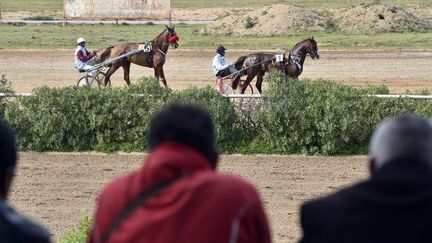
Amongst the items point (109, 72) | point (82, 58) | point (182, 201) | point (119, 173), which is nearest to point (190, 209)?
point (182, 201)

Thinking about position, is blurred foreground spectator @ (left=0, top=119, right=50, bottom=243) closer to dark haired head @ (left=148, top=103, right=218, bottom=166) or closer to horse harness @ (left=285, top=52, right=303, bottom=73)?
dark haired head @ (left=148, top=103, right=218, bottom=166)

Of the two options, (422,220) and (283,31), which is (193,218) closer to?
(422,220)

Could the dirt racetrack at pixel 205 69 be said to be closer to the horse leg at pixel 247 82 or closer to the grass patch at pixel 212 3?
Answer: the horse leg at pixel 247 82

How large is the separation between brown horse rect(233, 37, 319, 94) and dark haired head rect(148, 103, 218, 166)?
16385mm

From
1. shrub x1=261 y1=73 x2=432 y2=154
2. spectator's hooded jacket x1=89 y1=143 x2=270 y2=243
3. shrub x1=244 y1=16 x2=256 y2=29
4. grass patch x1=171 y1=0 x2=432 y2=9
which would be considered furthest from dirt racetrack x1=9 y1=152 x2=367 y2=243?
grass patch x1=171 y1=0 x2=432 y2=9

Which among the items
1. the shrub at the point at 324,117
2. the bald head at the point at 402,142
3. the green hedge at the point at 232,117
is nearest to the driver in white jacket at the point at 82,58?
the green hedge at the point at 232,117

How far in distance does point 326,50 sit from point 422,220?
28622 millimetres

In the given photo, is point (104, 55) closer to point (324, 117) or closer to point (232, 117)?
point (232, 117)

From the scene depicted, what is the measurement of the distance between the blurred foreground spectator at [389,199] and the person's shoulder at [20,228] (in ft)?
3.75

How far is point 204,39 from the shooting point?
37469 mm

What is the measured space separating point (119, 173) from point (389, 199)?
35.1 feet

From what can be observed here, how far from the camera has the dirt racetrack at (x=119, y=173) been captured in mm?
12312

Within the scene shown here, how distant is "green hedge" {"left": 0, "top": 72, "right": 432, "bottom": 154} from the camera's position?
15750 mm

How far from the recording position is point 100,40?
123 feet
